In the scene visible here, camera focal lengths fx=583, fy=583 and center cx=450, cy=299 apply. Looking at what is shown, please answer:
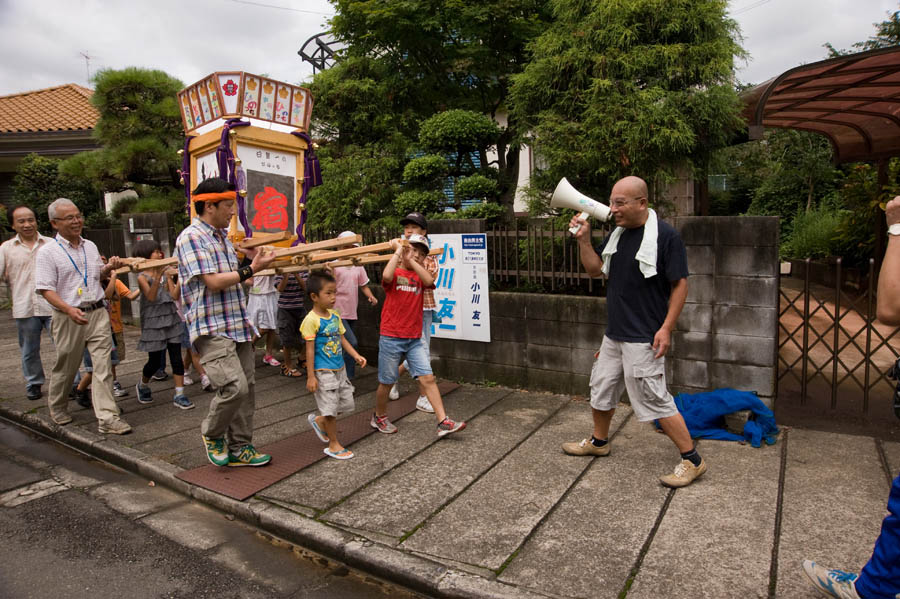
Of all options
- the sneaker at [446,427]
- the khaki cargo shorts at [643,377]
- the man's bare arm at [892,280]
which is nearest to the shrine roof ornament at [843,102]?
the khaki cargo shorts at [643,377]

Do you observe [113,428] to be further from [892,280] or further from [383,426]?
[892,280]

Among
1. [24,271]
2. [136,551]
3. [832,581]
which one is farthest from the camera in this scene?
[24,271]

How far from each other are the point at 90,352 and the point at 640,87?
5.96m

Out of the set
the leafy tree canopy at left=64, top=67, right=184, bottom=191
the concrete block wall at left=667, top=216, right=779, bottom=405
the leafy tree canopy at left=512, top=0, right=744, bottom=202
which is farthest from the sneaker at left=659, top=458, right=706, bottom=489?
the leafy tree canopy at left=64, top=67, right=184, bottom=191

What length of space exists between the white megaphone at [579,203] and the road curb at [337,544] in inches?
90.2

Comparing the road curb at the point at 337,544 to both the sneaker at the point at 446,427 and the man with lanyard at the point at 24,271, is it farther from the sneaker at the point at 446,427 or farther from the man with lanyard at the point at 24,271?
the man with lanyard at the point at 24,271

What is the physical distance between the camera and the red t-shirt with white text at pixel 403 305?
505cm

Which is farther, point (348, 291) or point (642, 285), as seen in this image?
point (348, 291)

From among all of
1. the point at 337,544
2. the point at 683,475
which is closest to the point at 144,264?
the point at 337,544

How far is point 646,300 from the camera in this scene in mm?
3912

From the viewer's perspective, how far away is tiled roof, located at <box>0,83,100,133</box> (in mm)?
15883

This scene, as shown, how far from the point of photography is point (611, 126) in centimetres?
570

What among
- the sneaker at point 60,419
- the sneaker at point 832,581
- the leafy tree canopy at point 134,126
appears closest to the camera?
the sneaker at point 832,581

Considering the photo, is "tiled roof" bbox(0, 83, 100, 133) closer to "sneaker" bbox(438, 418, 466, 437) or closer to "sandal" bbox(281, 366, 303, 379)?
"sandal" bbox(281, 366, 303, 379)
